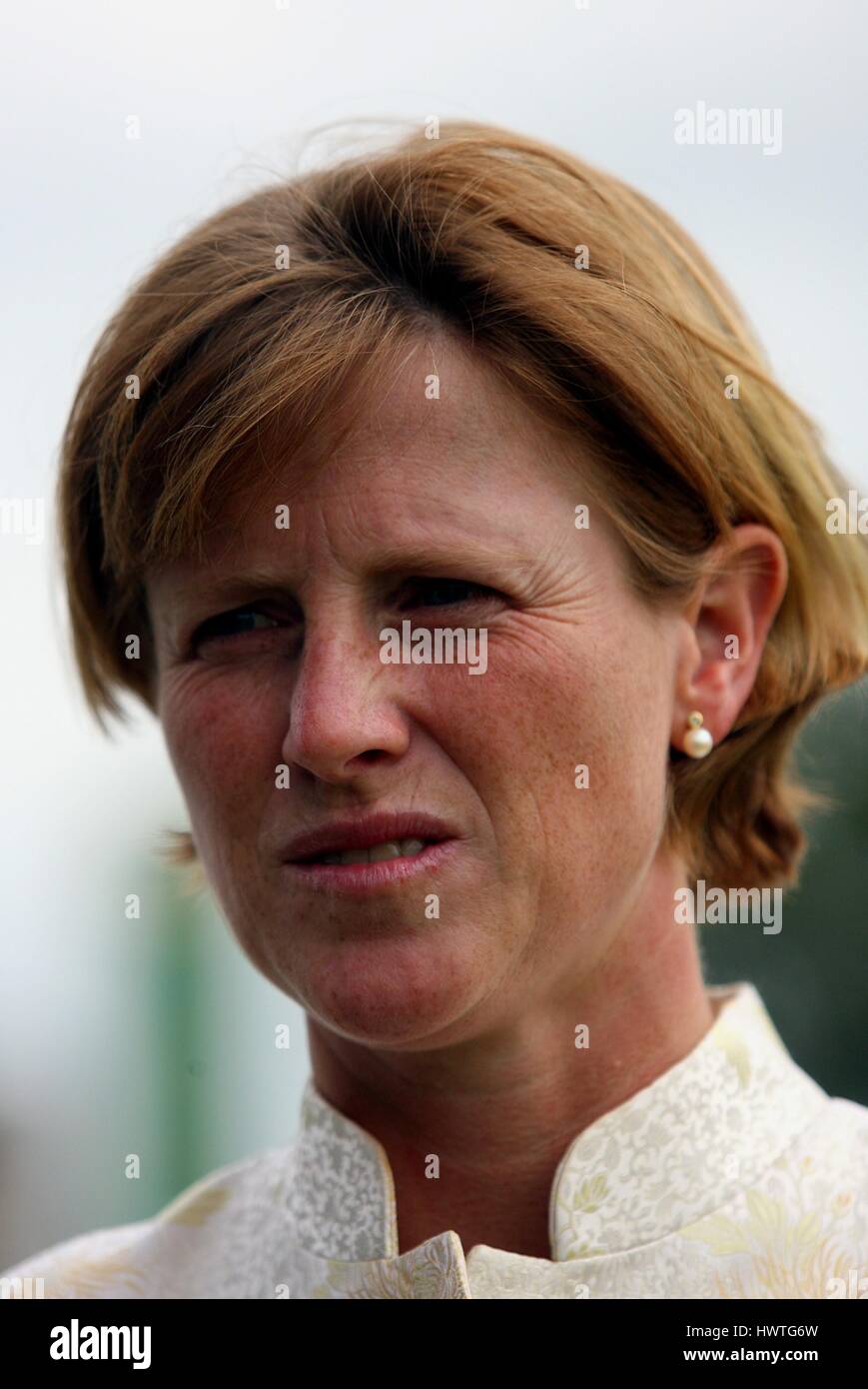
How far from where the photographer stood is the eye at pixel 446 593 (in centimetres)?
251

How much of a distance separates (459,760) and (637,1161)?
745 mm

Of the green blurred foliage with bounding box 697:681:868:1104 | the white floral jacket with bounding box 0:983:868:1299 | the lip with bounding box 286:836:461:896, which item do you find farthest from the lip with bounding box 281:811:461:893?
the green blurred foliage with bounding box 697:681:868:1104

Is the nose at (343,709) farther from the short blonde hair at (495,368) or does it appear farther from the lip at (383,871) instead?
the short blonde hair at (495,368)

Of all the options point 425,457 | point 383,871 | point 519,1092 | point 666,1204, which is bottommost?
point 666,1204

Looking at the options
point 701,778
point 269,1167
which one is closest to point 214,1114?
point 269,1167

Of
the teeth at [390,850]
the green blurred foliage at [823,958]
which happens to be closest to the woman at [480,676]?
the teeth at [390,850]

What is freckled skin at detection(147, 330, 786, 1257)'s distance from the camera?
243 centimetres

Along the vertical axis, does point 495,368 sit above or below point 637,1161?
above

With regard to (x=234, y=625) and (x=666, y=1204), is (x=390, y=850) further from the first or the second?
(x=666, y=1204)

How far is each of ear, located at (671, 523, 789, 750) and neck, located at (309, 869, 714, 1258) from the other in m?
0.34

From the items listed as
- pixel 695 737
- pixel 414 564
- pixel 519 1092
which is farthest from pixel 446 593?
pixel 519 1092

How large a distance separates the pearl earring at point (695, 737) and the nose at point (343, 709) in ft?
1.85

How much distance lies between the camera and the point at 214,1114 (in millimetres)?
12344

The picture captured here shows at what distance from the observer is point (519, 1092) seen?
2660 mm
